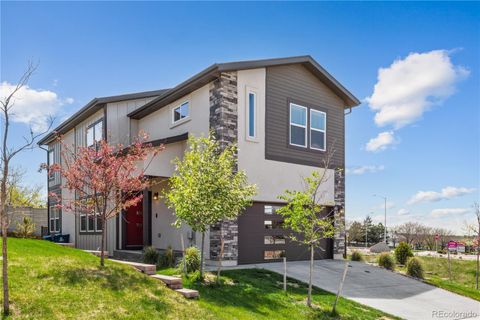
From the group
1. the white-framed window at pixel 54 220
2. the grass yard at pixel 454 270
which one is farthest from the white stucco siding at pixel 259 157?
the white-framed window at pixel 54 220

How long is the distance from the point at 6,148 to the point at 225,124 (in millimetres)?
7584

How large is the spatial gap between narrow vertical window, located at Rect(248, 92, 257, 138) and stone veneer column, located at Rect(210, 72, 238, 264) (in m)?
0.63

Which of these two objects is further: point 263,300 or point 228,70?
point 228,70

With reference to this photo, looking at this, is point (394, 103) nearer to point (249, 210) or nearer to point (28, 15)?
point (249, 210)

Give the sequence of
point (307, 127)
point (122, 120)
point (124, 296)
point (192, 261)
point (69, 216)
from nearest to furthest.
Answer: point (124, 296) → point (192, 261) → point (307, 127) → point (122, 120) → point (69, 216)

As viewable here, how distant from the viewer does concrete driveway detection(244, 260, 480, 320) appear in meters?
10.4

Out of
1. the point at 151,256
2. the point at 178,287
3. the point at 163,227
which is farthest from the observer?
the point at 163,227

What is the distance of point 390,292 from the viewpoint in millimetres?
12016

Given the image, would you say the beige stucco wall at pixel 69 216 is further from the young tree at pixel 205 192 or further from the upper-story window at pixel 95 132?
the young tree at pixel 205 192

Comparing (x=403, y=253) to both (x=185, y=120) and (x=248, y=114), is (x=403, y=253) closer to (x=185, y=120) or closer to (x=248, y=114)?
(x=248, y=114)

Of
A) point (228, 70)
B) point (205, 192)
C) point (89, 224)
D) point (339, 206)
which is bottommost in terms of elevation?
point (89, 224)

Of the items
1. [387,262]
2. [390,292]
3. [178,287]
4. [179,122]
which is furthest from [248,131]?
[387,262]

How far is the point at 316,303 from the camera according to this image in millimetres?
9555

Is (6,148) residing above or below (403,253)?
above
